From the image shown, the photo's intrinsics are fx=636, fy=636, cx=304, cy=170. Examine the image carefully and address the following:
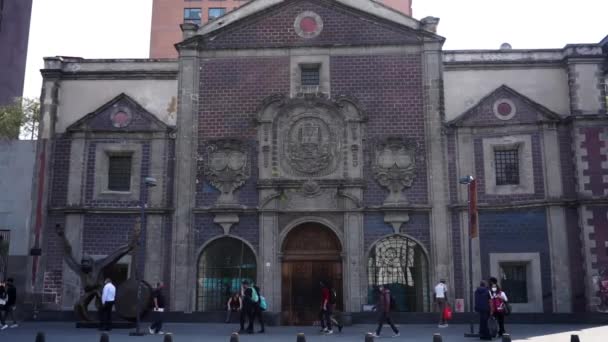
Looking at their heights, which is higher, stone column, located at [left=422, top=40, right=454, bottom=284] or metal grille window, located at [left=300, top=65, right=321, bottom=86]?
metal grille window, located at [left=300, top=65, right=321, bottom=86]

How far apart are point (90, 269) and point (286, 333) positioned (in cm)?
757

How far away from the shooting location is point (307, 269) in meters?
25.1

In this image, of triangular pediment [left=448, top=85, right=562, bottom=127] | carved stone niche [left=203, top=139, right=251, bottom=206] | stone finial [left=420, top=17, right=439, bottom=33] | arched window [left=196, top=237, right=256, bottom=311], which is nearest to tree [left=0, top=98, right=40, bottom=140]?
carved stone niche [left=203, top=139, right=251, bottom=206]

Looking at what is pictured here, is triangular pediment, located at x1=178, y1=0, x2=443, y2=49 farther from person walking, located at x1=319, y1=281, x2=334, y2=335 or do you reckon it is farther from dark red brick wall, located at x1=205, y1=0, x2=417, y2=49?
person walking, located at x1=319, y1=281, x2=334, y2=335

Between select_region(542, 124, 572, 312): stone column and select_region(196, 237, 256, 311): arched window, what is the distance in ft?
37.5

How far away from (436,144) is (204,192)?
31.1 feet

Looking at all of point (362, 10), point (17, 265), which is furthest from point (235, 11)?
point (17, 265)

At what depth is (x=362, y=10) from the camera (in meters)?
26.6

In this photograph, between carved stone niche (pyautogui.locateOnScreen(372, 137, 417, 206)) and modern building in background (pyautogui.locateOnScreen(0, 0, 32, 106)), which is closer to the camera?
carved stone niche (pyautogui.locateOnScreen(372, 137, 417, 206))

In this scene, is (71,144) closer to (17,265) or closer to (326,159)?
(17,265)

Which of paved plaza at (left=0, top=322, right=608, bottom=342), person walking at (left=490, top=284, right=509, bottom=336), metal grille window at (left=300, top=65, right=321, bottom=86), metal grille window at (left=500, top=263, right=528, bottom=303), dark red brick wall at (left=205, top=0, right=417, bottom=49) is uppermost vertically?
dark red brick wall at (left=205, top=0, right=417, bottom=49)

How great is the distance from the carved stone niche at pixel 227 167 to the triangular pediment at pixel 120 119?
217 centimetres

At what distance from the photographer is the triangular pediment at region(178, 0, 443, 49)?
87.0 ft

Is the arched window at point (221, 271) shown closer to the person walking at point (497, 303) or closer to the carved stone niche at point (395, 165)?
the carved stone niche at point (395, 165)
